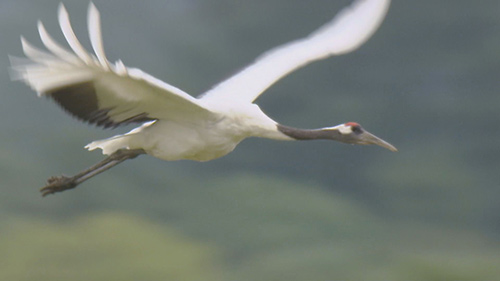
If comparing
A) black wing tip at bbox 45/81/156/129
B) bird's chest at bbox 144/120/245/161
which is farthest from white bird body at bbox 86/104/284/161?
black wing tip at bbox 45/81/156/129

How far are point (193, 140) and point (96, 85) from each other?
836mm

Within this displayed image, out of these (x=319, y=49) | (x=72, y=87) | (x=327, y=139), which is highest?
(x=319, y=49)

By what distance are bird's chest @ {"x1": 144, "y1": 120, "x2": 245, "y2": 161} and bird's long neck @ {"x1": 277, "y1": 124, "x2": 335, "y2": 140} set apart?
32 centimetres

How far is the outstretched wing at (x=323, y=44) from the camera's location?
24.0 ft

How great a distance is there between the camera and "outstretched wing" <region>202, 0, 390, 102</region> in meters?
7.33

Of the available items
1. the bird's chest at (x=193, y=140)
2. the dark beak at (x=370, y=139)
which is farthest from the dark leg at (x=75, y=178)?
the dark beak at (x=370, y=139)

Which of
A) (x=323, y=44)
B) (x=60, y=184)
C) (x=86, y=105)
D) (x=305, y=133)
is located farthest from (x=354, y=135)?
(x=60, y=184)

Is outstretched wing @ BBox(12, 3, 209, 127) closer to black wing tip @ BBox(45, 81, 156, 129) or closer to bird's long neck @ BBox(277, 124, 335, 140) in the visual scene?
black wing tip @ BBox(45, 81, 156, 129)

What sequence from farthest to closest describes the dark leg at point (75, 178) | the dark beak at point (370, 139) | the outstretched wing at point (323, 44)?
the outstretched wing at point (323, 44) < the dark leg at point (75, 178) < the dark beak at point (370, 139)

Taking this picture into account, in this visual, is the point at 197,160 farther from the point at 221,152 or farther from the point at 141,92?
the point at 141,92

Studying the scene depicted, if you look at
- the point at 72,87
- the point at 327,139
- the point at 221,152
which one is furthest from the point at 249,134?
the point at 72,87

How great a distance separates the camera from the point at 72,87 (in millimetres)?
5559

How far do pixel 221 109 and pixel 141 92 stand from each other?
24.6 inches

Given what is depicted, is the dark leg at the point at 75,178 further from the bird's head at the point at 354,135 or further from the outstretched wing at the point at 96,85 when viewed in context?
the bird's head at the point at 354,135
